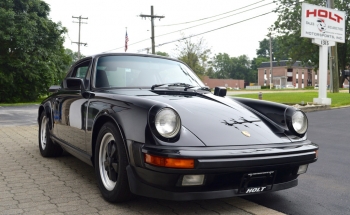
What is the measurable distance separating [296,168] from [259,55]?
13169cm

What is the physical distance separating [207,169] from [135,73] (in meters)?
→ 1.89

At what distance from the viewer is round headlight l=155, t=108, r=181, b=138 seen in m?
2.81

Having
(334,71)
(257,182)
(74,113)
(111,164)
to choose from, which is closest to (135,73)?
(74,113)

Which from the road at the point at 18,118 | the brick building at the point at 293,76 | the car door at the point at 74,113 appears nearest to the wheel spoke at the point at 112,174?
the car door at the point at 74,113

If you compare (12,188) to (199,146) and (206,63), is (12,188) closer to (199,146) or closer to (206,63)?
(199,146)

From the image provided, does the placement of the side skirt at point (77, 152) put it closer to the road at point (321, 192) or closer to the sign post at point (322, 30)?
the road at point (321, 192)

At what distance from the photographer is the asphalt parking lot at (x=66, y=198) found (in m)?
3.14

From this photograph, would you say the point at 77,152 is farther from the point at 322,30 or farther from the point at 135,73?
the point at 322,30

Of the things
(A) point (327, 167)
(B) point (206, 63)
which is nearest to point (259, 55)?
(B) point (206, 63)

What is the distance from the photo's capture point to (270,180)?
2986 millimetres

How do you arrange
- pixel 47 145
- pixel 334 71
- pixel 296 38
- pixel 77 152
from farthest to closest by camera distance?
pixel 296 38
pixel 334 71
pixel 47 145
pixel 77 152

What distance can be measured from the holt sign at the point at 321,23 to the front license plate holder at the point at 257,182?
15461mm

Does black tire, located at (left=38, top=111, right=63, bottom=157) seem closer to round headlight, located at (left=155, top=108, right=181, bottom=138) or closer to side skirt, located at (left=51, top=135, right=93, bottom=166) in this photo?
side skirt, located at (left=51, top=135, right=93, bottom=166)

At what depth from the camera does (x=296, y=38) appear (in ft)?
136
